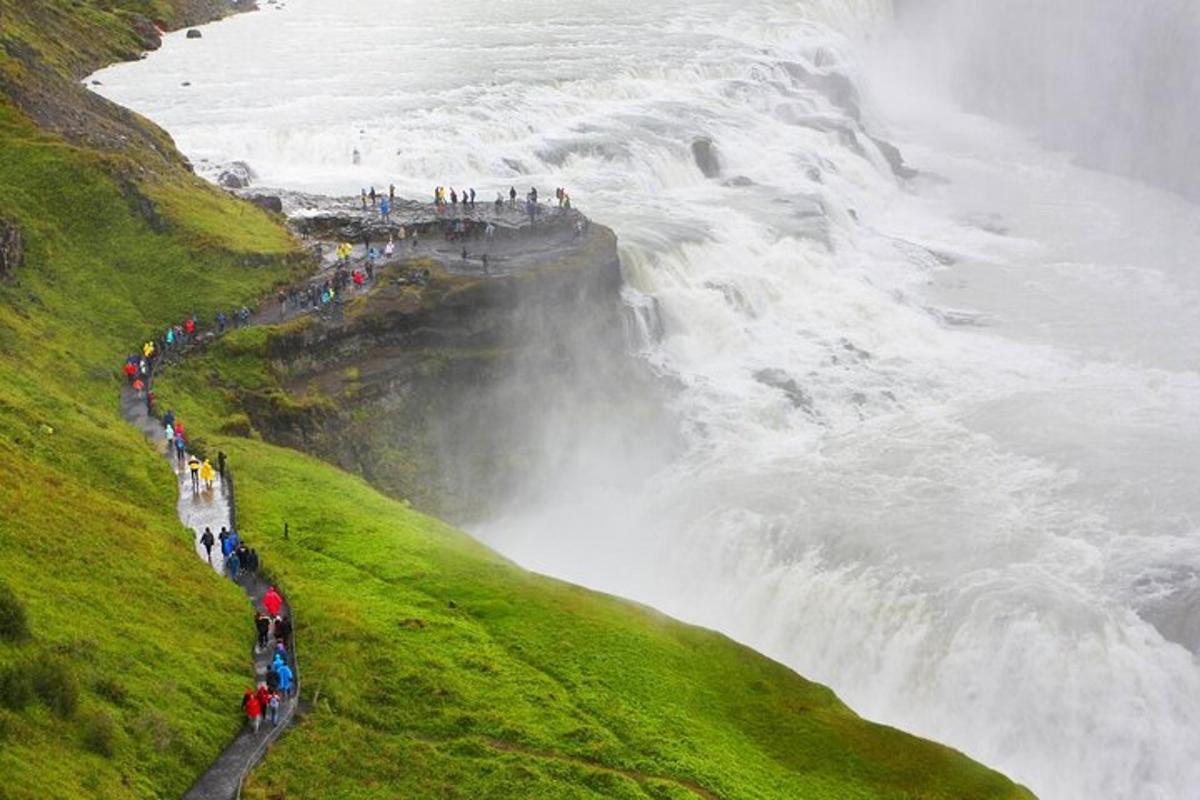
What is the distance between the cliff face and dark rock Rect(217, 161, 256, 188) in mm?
17868

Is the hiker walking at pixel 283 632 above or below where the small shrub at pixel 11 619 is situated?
below

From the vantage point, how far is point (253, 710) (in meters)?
25.3

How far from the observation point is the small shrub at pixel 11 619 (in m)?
23.1

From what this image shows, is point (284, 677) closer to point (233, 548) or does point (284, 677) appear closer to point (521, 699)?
point (521, 699)

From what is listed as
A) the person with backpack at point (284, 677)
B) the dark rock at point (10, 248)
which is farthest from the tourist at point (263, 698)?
the dark rock at point (10, 248)

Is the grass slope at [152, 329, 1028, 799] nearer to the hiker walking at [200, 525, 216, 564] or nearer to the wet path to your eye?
the wet path

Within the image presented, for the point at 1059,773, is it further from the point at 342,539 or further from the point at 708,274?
the point at 708,274

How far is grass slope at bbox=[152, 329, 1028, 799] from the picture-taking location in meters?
25.4

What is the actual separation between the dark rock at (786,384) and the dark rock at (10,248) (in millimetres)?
31249

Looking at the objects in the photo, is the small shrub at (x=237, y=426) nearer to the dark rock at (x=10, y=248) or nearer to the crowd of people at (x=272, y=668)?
the dark rock at (x=10, y=248)

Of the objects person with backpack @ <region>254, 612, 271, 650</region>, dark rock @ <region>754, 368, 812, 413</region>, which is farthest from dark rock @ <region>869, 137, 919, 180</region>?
person with backpack @ <region>254, 612, 271, 650</region>

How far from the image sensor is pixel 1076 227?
8938cm

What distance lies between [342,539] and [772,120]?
68.9m

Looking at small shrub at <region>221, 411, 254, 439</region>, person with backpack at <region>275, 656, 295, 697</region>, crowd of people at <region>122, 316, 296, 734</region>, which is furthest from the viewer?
small shrub at <region>221, 411, 254, 439</region>
